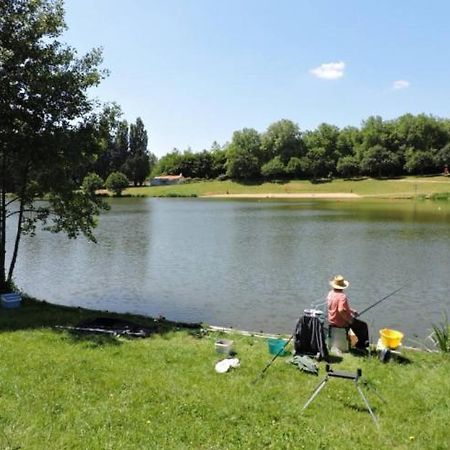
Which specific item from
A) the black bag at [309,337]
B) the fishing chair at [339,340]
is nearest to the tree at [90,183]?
the black bag at [309,337]

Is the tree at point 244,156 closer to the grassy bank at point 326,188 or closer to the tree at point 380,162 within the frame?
the grassy bank at point 326,188

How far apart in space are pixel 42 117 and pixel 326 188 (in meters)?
91.4

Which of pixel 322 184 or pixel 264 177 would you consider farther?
pixel 264 177

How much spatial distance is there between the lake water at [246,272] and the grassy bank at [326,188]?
173 ft

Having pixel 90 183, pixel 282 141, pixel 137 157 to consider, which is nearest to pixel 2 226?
pixel 90 183

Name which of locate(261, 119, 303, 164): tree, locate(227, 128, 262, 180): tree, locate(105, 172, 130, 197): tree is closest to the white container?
locate(105, 172, 130, 197): tree

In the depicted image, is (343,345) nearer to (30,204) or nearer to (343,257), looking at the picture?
(30,204)

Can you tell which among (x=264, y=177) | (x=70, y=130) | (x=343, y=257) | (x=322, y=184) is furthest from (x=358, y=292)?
(x=264, y=177)

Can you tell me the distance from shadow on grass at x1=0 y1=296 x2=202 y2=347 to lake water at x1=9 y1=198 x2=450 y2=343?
3161 millimetres

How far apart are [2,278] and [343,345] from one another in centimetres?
995

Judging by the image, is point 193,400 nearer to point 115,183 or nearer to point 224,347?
point 224,347

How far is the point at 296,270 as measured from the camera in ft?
74.3

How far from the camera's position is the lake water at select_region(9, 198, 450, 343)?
1599 cm

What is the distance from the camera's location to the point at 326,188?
101062 millimetres
